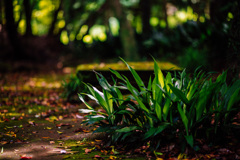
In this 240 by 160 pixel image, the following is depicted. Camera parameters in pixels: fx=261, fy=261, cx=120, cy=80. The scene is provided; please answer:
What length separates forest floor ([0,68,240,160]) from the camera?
113 inches

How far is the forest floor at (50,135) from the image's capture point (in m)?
2.87

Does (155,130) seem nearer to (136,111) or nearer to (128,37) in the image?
(136,111)

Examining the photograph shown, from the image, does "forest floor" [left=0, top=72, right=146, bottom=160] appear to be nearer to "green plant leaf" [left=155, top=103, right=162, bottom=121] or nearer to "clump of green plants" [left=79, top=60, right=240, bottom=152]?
"clump of green plants" [left=79, top=60, right=240, bottom=152]

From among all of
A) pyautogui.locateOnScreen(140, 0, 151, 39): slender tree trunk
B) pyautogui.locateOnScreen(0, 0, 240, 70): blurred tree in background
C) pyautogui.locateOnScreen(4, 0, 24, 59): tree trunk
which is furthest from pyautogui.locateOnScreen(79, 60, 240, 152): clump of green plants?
pyautogui.locateOnScreen(140, 0, 151, 39): slender tree trunk

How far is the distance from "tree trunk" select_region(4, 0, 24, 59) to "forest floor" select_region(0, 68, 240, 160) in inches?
253

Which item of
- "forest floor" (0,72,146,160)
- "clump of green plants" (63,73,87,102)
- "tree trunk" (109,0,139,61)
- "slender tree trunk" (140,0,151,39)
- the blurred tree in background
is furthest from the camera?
"slender tree trunk" (140,0,151,39)

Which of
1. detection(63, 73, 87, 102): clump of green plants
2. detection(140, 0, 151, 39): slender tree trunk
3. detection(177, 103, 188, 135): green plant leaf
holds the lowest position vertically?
detection(63, 73, 87, 102): clump of green plants

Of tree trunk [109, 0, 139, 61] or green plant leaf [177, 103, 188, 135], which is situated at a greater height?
tree trunk [109, 0, 139, 61]

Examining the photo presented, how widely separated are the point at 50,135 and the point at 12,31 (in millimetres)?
10144

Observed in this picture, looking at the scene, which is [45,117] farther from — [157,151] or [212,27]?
[212,27]

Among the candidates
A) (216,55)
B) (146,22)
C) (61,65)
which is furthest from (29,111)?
(146,22)

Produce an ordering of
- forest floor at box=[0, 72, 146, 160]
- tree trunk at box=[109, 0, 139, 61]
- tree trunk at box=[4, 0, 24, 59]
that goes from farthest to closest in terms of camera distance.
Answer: tree trunk at box=[4, 0, 24, 59] → tree trunk at box=[109, 0, 139, 61] → forest floor at box=[0, 72, 146, 160]

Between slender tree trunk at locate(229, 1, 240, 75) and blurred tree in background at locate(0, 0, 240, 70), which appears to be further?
blurred tree in background at locate(0, 0, 240, 70)

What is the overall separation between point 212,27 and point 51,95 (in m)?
5.66
